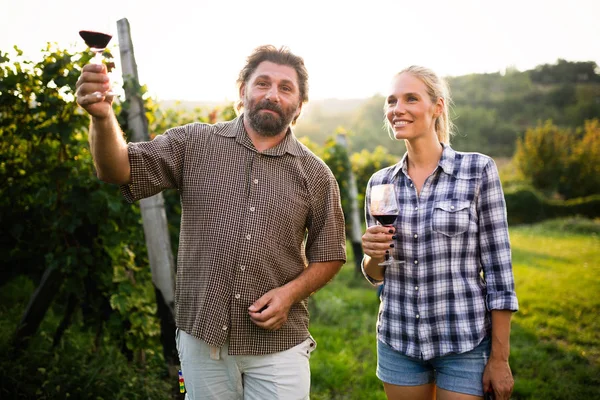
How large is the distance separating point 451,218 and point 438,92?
63 cm

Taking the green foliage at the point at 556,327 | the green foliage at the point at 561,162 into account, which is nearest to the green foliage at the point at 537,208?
the green foliage at the point at 561,162

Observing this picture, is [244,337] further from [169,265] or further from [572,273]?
[572,273]

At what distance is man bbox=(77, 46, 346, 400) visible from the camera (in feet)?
7.13

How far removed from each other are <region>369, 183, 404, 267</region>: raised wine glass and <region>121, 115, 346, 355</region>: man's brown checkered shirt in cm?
24

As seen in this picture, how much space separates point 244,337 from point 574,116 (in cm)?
6289

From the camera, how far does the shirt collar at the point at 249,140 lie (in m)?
2.34

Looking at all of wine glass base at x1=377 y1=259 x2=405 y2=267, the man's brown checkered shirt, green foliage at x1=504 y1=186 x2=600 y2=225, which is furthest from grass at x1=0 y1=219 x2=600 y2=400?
green foliage at x1=504 y1=186 x2=600 y2=225

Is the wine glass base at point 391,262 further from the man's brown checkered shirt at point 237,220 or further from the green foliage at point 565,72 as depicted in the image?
the green foliage at point 565,72

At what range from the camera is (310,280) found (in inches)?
90.6

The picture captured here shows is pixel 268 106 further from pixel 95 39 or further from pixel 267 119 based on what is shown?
pixel 95 39

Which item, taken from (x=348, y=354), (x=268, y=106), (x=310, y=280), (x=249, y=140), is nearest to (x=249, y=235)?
(x=310, y=280)

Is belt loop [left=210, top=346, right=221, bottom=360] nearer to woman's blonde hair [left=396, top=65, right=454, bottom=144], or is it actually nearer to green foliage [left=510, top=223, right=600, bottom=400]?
woman's blonde hair [left=396, top=65, right=454, bottom=144]

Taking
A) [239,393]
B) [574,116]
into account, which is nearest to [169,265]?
[239,393]

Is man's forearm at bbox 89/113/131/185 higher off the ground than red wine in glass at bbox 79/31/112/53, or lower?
lower
